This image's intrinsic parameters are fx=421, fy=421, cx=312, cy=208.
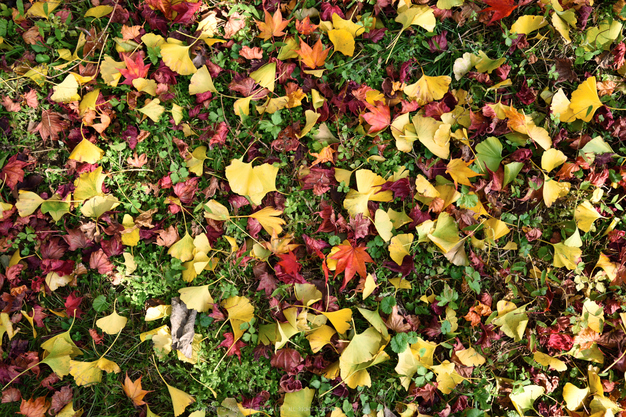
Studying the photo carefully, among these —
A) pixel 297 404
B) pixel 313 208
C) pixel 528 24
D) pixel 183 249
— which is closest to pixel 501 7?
pixel 528 24

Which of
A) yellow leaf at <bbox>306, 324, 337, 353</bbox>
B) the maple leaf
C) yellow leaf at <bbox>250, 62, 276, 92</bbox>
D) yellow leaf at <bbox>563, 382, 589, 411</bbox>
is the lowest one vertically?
the maple leaf

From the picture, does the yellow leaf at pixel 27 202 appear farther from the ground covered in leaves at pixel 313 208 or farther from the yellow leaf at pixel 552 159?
the yellow leaf at pixel 552 159

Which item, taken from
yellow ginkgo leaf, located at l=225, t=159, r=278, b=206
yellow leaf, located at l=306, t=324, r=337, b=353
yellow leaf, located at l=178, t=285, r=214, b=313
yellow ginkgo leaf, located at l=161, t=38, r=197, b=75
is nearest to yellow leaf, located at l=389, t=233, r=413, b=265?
yellow leaf, located at l=306, t=324, r=337, b=353

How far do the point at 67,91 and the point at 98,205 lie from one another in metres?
0.54

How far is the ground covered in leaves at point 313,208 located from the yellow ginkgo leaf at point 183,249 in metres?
0.01

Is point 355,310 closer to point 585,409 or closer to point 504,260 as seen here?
point 504,260

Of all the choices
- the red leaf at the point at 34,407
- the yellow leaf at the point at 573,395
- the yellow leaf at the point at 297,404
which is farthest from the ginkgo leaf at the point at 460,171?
the red leaf at the point at 34,407

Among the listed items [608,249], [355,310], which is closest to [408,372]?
[355,310]

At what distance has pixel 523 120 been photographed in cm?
181

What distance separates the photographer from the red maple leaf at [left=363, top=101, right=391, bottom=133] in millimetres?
1811

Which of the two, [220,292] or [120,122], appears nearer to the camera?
[220,292]

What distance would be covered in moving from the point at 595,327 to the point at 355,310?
1.02 meters

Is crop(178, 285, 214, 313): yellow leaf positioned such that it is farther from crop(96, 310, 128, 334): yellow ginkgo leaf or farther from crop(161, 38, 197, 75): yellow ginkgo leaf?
crop(161, 38, 197, 75): yellow ginkgo leaf

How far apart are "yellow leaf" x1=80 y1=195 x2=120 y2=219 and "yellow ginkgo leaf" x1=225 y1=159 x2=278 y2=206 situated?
0.54 m
